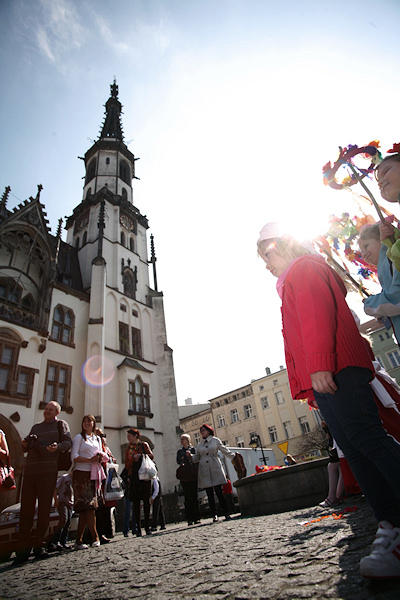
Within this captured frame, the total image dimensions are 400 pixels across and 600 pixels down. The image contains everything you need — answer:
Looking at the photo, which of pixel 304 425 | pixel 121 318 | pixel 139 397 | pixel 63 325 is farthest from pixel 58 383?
pixel 304 425

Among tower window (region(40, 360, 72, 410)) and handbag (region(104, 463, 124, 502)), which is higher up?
tower window (region(40, 360, 72, 410))

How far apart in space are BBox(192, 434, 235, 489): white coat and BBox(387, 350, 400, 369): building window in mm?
35764

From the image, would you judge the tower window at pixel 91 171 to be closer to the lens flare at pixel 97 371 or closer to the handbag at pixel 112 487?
the lens flare at pixel 97 371

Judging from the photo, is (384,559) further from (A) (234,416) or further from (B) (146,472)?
(A) (234,416)

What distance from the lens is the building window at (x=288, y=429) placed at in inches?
1517

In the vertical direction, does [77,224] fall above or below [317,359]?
above

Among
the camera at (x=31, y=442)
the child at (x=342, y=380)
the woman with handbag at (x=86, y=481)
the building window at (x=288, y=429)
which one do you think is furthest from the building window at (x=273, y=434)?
the child at (x=342, y=380)

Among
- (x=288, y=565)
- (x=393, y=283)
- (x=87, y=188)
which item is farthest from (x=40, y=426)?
(x=87, y=188)

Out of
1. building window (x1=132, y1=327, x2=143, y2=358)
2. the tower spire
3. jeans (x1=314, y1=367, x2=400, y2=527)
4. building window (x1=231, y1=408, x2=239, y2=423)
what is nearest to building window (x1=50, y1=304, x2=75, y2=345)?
building window (x1=132, y1=327, x2=143, y2=358)

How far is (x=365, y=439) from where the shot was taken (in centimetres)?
169

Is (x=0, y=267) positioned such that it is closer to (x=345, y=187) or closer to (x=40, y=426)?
(x=40, y=426)

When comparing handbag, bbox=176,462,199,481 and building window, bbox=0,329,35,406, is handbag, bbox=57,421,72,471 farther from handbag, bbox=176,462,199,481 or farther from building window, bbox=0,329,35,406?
building window, bbox=0,329,35,406

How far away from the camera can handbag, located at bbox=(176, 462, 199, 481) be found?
6.40 meters

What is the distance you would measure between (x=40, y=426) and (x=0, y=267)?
44.5 feet
